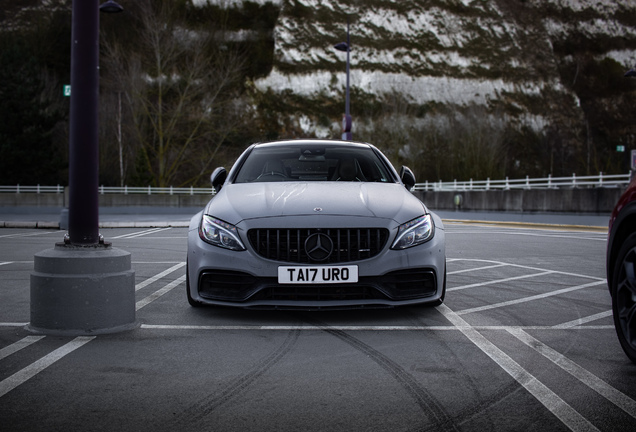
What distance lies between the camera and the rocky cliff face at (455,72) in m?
97.4

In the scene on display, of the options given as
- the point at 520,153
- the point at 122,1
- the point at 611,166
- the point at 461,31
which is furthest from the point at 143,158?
the point at 461,31

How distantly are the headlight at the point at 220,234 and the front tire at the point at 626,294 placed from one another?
2753 mm

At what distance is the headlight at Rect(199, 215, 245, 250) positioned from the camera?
18.0 feet

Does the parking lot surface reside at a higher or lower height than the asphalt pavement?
higher

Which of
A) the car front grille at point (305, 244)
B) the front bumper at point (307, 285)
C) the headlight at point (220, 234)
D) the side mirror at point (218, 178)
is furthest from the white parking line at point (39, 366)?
the side mirror at point (218, 178)

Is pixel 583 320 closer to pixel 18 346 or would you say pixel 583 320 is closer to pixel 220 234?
pixel 220 234

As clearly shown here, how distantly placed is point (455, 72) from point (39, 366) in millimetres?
106906

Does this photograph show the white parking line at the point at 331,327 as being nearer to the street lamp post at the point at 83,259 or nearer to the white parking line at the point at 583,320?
the white parking line at the point at 583,320

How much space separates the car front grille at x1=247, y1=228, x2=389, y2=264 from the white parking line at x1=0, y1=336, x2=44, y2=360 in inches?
69.2

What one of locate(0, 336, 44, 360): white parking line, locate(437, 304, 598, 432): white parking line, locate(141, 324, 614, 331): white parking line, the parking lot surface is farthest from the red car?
locate(0, 336, 44, 360): white parking line

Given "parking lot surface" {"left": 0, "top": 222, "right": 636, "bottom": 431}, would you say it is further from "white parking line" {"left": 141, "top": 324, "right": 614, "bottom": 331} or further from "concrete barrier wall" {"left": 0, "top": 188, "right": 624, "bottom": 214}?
"concrete barrier wall" {"left": 0, "top": 188, "right": 624, "bottom": 214}

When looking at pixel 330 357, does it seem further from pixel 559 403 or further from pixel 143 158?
pixel 143 158

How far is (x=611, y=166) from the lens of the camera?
4772 centimetres

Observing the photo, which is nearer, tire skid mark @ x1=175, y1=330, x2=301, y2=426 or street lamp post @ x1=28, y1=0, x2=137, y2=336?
tire skid mark @ x1=175, y1=330, x2=301, y2=426
